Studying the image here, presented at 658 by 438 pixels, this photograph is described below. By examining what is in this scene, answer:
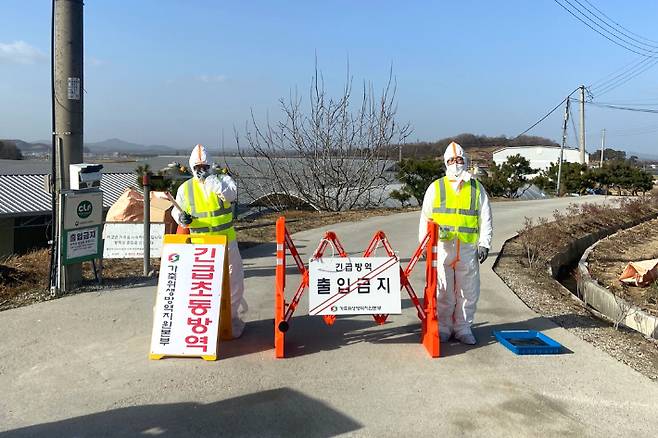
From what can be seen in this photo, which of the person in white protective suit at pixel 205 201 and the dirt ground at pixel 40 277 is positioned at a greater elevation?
the person in white protective suit at pixel 205 201

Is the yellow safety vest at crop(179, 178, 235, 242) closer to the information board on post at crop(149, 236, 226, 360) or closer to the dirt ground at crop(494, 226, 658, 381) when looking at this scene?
Answer: the information board on post at crop(149, 236, 226, 360)

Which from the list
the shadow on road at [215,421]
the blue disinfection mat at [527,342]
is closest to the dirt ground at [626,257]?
the blue disinfection mat at [527,342]

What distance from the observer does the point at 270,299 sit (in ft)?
24.7

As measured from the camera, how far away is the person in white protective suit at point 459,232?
5559 millimetres

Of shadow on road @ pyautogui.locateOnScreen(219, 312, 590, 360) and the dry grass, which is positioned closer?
shadow on road @ pyautogui.locateOnScreen(219, 312, 590, 360)

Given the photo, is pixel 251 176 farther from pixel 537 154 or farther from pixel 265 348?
pixel 537 154

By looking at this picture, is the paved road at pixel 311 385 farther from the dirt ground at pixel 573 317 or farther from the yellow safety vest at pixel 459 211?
the yellow safety vest at pixel 459 211

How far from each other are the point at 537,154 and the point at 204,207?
284ft

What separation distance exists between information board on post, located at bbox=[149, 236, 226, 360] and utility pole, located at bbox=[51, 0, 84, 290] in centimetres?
276

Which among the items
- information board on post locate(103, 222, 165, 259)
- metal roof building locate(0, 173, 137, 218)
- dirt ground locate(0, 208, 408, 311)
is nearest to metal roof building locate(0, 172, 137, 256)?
metal roof building locate(0, 173, 137, 218)

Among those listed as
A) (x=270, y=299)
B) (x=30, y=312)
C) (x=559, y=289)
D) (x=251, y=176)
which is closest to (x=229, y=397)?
(x=270, y=299)

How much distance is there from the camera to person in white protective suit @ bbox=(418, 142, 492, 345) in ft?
18.2

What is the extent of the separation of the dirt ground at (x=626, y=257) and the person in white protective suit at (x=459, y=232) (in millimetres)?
4975

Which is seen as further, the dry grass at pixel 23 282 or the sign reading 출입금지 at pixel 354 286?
the dry grass at pixel 23 282
